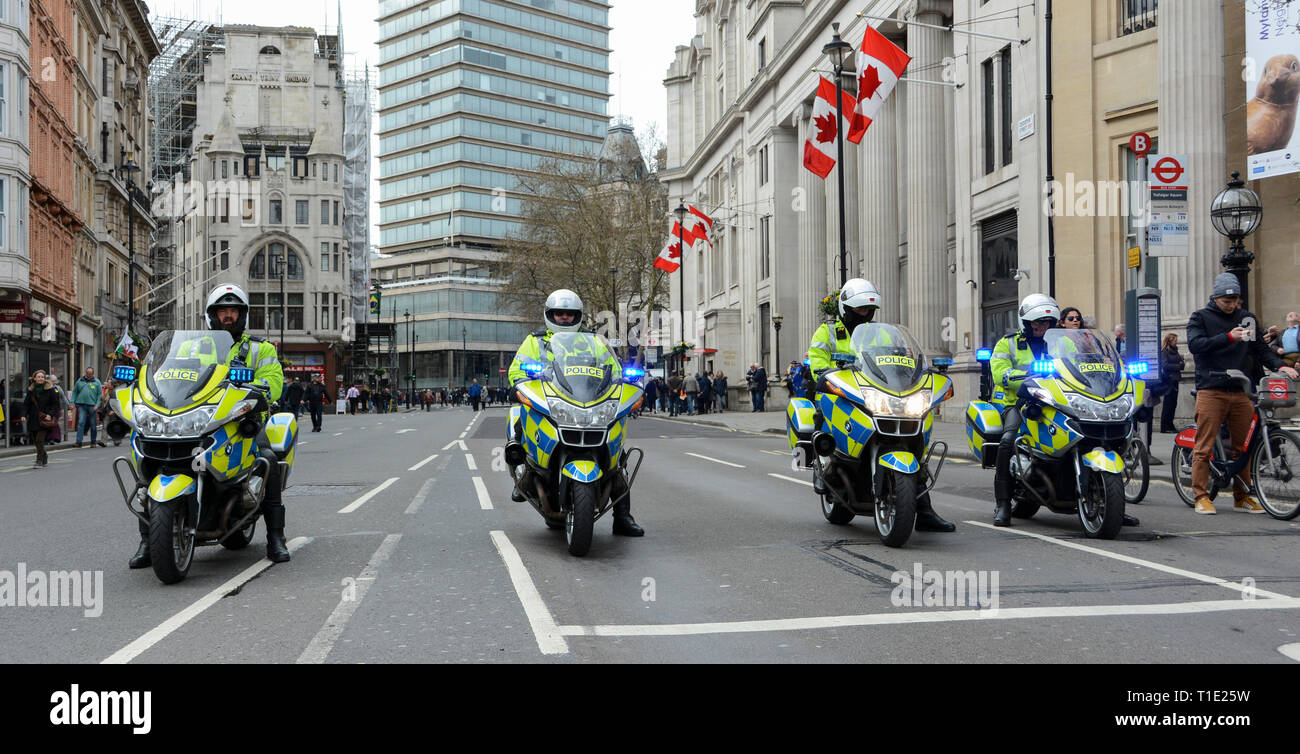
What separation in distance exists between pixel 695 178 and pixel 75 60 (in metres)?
41.9

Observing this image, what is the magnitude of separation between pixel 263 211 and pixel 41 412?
65.7m

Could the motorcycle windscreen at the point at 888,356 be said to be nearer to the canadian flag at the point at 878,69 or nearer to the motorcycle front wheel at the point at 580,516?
the motorcycle front wheel at the point at 580,516

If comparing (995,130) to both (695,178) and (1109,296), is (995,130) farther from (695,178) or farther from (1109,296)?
(695,178)

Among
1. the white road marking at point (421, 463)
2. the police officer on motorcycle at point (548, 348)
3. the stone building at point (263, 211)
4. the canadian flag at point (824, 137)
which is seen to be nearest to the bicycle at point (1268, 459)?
the police officer on motorcycle at point (548, 348)

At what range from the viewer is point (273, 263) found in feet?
273

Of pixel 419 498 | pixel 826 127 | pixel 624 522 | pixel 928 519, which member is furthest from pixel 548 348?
pixel 826 127

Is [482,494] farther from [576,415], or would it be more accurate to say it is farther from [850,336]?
[850,336]

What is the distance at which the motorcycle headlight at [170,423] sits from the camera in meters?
6.56

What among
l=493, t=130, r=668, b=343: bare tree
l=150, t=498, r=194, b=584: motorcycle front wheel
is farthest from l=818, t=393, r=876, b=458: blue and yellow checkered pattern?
l=493, t=130, r=668, b=343: bare tree

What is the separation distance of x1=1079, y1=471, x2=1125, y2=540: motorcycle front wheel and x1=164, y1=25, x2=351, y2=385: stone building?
76.1 metres

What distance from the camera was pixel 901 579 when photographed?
666 centimetres
